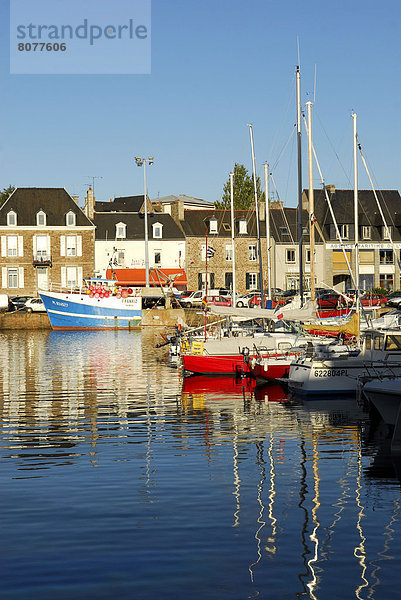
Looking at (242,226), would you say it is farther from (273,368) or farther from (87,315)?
(273,368)

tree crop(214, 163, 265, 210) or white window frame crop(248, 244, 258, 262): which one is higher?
tree crop(214, 163, 265, 210)

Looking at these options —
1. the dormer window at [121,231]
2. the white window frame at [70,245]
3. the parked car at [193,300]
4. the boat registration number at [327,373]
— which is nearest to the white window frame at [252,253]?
the parked car at [193,300]

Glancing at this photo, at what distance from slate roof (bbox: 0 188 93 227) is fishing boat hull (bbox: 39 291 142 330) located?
43.7 ft

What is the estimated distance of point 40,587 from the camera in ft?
37.3

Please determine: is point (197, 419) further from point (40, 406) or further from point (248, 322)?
point (248, 322)

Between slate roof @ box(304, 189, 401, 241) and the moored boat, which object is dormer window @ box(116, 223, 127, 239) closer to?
slate roof @ box(304, 189, 401, 241)

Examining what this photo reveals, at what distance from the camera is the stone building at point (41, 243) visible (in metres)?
91.4

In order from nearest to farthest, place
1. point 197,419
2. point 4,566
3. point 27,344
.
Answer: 1. point 4,566
2. point 197,419
3. point 27,344

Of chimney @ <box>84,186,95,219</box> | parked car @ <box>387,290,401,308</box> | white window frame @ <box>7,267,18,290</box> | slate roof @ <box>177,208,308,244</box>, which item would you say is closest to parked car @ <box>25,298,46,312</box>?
white window frame @ <box>7,267,18,290</box>

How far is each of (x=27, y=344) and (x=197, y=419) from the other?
38.1 metres

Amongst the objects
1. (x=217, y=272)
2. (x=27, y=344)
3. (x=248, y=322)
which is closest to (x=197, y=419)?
(x=248, y=322)

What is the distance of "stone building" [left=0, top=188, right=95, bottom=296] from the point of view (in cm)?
9138

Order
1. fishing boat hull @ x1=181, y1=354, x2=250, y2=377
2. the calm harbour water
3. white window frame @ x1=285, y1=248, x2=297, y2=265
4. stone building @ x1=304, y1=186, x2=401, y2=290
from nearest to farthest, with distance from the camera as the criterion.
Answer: the calm harbour water, fishing boat hull @ x1=181, y1=354, x2=250, y2=377, stone building @ x1=304, y1=186, x2=401, y2=290, white window frame @ x1=285, y1=248, x2=297, y2=265

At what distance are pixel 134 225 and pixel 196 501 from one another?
268ft
